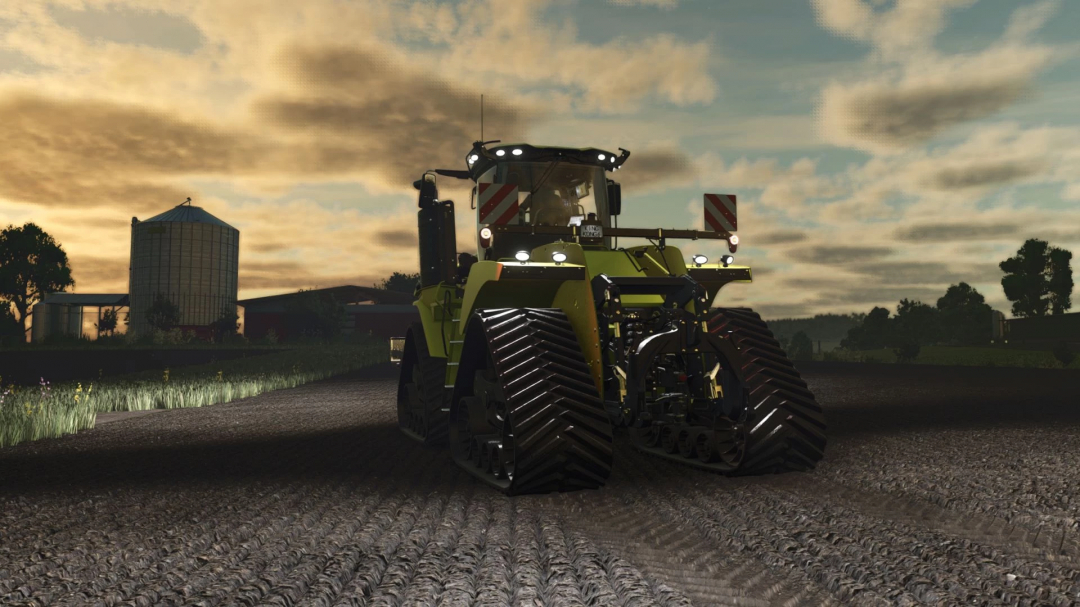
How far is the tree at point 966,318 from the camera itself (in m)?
48.8

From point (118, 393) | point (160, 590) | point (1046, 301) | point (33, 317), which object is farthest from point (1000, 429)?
point (33, 317)

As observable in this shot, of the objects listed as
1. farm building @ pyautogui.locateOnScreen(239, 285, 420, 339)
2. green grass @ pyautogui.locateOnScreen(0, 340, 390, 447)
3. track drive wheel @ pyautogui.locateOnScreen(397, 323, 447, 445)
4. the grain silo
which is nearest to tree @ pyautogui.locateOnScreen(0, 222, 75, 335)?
the grain silo

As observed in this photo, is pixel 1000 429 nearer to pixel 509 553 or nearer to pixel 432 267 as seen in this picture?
pixel 432 267

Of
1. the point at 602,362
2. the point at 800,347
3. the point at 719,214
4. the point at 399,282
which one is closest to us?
the point at 602,362

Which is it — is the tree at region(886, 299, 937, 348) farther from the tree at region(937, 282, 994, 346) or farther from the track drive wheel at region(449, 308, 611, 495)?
the track drive wheel at region(449, 308, 611, 495)

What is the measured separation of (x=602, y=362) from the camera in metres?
6.63

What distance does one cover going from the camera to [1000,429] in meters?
10.1

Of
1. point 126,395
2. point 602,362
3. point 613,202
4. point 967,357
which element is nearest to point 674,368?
point 602,362

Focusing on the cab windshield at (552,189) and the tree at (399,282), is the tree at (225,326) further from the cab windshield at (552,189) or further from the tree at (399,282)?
the cab windshield at (552,189)

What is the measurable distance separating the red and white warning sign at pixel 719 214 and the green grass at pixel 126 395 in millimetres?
9811

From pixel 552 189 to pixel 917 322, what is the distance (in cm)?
5072

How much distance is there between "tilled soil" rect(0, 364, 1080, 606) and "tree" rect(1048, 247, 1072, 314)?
5998 cm

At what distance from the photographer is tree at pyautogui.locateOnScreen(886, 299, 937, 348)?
50850 millimetres

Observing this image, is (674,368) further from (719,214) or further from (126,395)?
(126,395)
